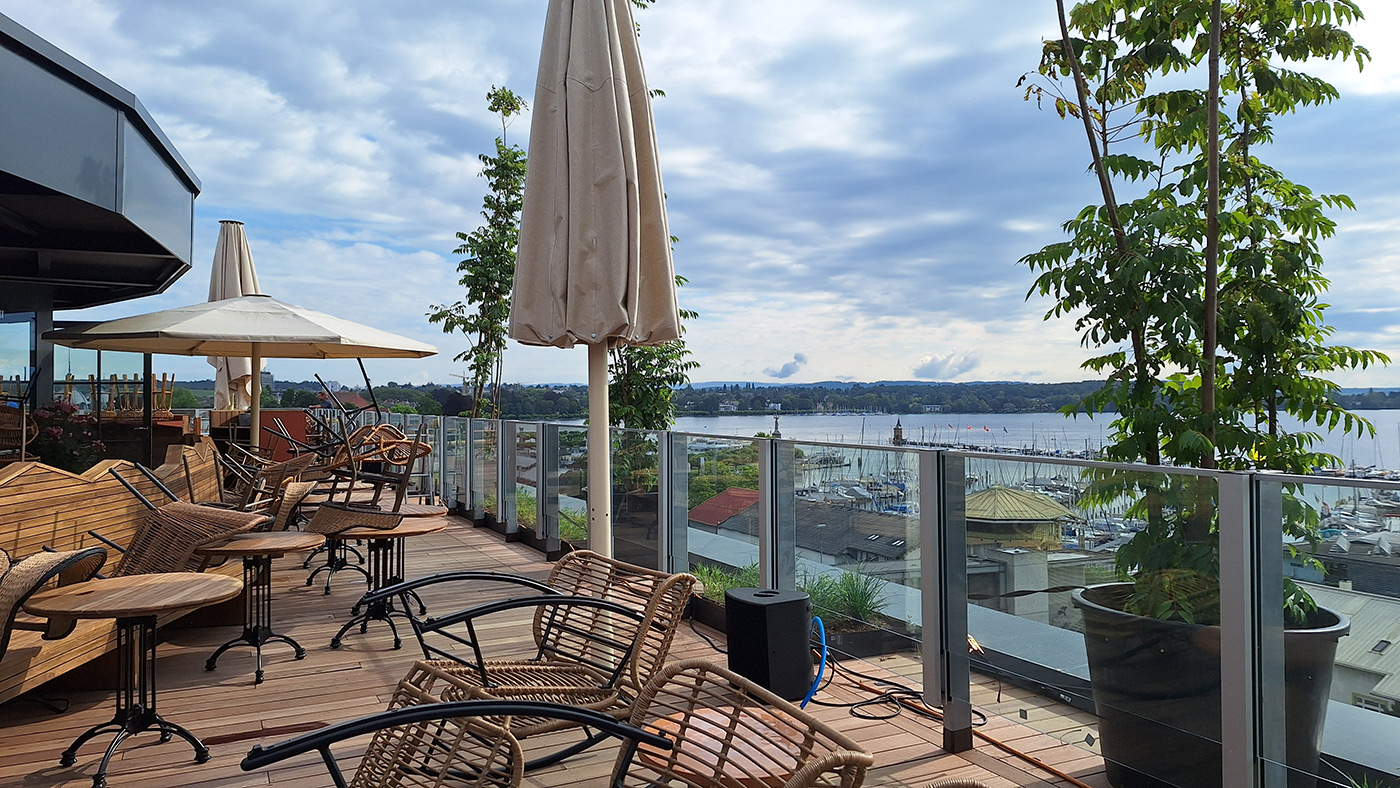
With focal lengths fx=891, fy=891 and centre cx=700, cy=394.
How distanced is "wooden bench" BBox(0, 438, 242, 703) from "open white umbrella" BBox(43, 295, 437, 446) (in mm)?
954

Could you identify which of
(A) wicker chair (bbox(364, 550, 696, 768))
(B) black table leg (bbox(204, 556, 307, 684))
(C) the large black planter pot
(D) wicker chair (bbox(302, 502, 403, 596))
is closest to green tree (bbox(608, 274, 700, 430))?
(D) wicker chair (bbox(302, 502, 403, 596))

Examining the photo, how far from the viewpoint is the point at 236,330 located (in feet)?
19.3

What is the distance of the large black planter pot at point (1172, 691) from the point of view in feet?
8.11

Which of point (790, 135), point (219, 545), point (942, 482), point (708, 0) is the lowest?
point (219, 545)

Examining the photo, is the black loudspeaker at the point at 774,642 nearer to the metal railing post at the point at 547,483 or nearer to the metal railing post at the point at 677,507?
the metal railing post at the point at 677,507

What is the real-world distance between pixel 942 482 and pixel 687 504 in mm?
2430

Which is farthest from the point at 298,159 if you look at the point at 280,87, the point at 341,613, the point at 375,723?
the point at 375,723

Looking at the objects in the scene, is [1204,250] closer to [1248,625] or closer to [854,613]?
[1248,625]

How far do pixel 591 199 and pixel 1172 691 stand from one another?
3168 mm

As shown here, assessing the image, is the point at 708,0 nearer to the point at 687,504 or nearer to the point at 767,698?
the point at 687,504

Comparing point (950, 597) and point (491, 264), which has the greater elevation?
point (491, 264)

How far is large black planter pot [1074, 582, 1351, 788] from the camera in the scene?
2473 mm

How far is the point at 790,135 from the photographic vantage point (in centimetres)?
2266

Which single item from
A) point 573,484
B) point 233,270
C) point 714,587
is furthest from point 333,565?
point 233,270
